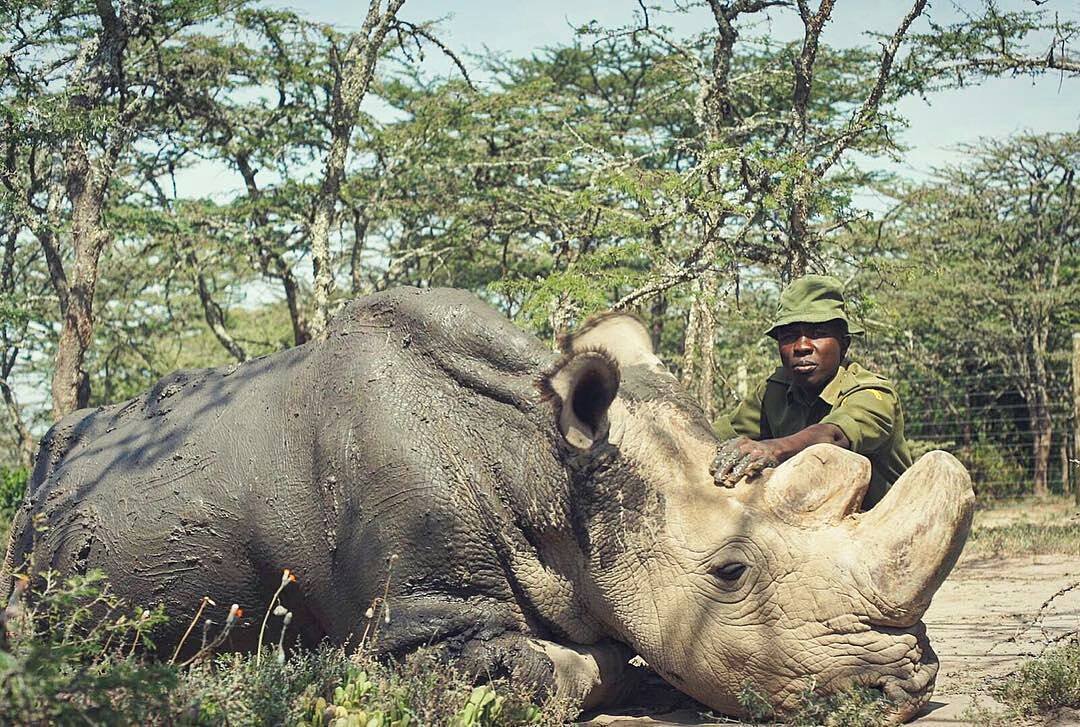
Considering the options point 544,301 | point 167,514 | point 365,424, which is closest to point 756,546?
point 365,424

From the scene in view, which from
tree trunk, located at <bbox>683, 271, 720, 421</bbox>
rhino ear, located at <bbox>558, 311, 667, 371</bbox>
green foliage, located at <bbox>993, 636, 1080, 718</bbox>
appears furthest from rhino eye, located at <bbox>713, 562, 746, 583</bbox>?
tree trunk, located at <bbox>683, 271, 720, 421</bbox>

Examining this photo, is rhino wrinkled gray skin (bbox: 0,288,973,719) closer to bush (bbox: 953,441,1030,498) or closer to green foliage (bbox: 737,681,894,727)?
green foliage (bbox: 737,681,894,727)

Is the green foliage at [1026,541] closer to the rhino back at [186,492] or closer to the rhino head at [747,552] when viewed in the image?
the rhino head at [747,552]

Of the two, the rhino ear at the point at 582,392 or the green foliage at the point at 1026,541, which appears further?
the green foliage at the point at 1026,541

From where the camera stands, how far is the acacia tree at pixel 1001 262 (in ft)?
65.5

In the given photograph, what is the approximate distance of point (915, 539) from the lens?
420 cm

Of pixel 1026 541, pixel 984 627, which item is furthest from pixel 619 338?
pixel 1026 541

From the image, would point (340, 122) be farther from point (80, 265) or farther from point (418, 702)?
point (418, 702)

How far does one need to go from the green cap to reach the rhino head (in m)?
0.75

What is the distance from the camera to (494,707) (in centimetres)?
416

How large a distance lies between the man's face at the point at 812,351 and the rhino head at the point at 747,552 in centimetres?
74

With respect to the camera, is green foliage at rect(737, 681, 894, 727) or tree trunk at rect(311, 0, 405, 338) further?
tree trunk at rect(311, 0, 405, 338)

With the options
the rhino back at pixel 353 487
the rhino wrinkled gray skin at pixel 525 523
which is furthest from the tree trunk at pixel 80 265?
the rhino wrinkled gray skin at pixel 525 523

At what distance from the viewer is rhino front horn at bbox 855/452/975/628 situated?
13.7 ft
